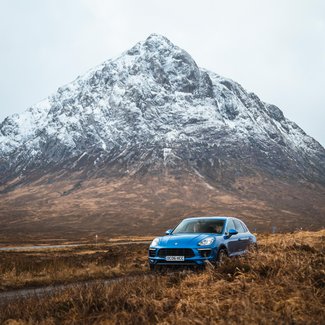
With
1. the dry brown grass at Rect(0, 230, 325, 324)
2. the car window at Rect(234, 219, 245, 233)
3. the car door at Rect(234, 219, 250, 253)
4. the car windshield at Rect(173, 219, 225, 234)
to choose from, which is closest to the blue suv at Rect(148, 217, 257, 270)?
the car windshield at Rect(173, 219, 225, 234)

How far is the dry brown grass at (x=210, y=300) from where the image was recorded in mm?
5320

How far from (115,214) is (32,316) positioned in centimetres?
13759

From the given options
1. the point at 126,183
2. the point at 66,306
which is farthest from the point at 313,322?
the point at 126,183

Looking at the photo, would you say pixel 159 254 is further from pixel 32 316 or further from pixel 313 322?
pixel 313 322

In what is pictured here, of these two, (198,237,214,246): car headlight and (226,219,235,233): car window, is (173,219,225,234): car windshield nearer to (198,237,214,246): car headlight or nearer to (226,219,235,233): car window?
(226,219,235,233): car window

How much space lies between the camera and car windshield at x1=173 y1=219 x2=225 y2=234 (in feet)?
43.4

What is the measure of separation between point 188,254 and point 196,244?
34cm

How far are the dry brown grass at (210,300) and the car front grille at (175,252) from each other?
3.91 m

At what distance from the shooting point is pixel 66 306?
6543 mm

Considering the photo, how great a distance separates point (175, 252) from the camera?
39.3 ft

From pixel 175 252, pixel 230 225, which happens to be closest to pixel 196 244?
pixel 175 252

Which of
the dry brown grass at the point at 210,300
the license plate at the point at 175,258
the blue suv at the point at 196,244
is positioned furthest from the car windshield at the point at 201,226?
the dry brown grass at the point at 210,300

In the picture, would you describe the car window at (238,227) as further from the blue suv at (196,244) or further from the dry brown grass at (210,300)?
the dry brown grass at (210,300)

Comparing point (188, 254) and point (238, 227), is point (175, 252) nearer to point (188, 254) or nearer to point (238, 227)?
point (188, 254)
